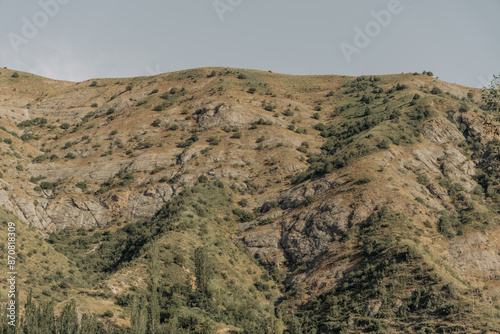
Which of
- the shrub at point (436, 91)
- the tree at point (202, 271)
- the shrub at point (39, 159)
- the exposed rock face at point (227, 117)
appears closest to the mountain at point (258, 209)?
the tree at point (202, 271)

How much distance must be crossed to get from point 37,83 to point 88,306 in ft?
338

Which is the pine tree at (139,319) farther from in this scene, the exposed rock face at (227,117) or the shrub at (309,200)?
the exposed rock face at (227,117)

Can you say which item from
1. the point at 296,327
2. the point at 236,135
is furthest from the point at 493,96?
the point at 236,135

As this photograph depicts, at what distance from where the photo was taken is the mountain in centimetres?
5531

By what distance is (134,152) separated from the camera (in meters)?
98.6

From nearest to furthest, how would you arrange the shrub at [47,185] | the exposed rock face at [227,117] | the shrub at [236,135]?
the shrub at [47,185], the shrub at [236,135], the exposed rock face at [227,117]

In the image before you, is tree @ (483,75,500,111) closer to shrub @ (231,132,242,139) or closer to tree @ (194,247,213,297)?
tree @ (194,247,213,297)

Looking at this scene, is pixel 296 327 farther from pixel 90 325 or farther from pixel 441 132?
pixel 441 132

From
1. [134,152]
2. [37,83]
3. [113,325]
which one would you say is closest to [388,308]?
[113,325]

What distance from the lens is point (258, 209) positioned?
8131cm

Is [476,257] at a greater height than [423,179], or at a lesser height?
lesser

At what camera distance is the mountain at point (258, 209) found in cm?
5531

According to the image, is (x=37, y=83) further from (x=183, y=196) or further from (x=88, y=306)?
(x=88, y=306)

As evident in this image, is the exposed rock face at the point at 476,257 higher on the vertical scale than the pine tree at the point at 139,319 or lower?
higher
